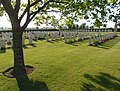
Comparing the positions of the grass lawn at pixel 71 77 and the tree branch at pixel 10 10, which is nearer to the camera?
the grass lawn at pixel 71 77

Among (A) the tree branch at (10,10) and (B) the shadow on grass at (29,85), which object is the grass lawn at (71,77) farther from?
(A) the tree branch at (10,10)

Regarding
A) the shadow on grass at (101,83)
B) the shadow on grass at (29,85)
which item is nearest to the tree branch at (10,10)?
the shadow on grass at (29,85)

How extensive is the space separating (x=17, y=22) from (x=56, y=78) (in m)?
2.62

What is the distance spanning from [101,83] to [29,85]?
8.28 ft

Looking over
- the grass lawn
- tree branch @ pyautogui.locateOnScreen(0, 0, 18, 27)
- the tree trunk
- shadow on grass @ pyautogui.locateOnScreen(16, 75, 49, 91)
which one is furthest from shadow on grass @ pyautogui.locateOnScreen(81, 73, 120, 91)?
tree branch @ pyautogui.locateOnScreen(0, 0, 18, 27)

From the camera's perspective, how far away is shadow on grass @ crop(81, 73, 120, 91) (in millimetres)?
6706

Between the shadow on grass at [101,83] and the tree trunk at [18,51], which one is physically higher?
the tree trunk at [18,51]

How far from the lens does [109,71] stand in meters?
8.66

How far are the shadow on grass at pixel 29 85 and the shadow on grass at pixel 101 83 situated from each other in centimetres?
138

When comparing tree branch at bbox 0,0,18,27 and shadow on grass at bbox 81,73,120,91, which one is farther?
tree branch at bbox 0,0,18,27

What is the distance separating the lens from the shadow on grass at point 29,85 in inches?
267

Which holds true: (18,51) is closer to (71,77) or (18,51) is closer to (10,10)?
(10,10)

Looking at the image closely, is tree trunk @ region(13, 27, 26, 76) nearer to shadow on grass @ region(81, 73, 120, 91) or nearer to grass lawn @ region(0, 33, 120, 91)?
grass lawn @ region(0, 33, 120, 91)

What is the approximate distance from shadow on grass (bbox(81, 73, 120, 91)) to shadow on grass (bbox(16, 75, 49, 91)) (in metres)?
1.38
